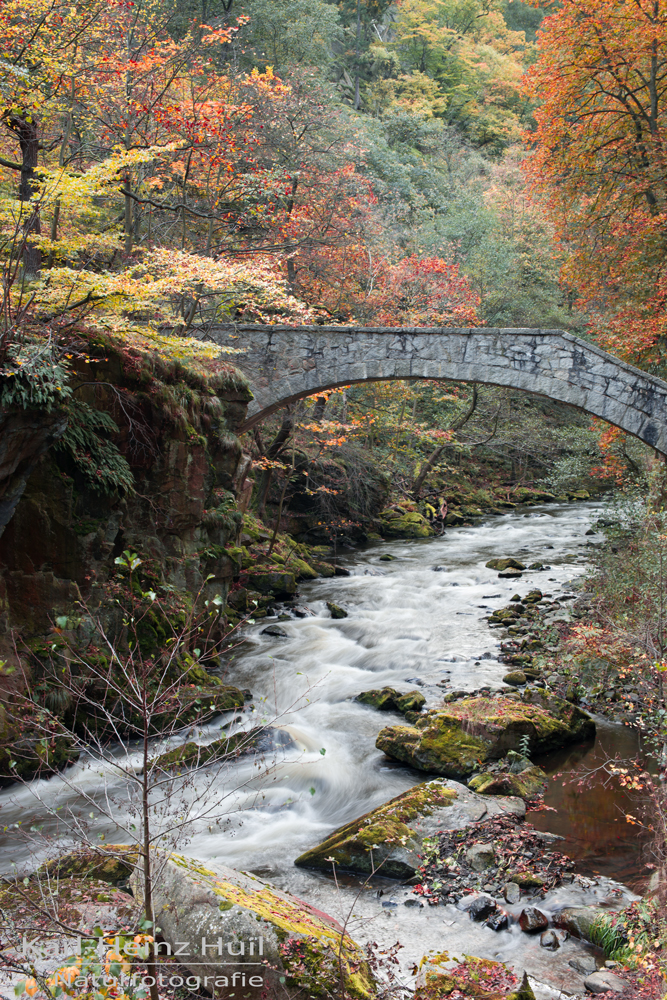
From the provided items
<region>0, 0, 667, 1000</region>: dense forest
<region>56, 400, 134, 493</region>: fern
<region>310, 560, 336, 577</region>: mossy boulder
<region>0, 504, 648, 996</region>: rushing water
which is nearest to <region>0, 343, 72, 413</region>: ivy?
A: <region>0, 0, 667, 1000</region>: dense forest

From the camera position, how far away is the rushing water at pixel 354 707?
4.50 meters

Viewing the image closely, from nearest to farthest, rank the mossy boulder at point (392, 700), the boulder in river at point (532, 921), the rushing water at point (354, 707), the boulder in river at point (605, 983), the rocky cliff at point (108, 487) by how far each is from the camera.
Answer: the boulder in river at point (605, 983) < the boulder in river at point (532, 921) < the rushing water at point (354, 707) < the rocky cliff at point (108, 487) < the mossy boulder at point (392, 700)

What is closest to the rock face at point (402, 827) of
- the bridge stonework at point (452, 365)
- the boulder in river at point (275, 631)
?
the boulder in river at point (275, 631)

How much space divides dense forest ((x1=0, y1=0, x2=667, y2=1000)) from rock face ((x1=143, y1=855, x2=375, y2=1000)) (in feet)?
0.10

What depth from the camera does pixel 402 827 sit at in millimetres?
4562

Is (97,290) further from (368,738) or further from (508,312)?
(508,312)

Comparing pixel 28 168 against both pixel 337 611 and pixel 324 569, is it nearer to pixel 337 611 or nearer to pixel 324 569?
pixel 337 611

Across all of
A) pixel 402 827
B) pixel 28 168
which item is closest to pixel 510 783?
pixel 402 827

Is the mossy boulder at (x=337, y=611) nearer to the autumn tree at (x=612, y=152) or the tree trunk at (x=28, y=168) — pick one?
the autumn tree at (x=612, y=152)

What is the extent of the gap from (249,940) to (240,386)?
7.22 m

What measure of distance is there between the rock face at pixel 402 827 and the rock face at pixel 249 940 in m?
0.98

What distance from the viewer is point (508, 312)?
19.3 meters

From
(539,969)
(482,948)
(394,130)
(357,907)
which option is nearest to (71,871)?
(357,907)

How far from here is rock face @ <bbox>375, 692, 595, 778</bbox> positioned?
5605 mm
